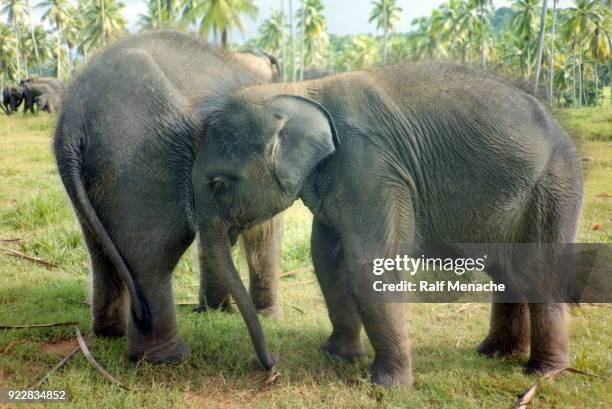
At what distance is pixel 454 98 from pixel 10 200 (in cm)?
685

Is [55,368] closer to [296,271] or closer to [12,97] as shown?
[296,271]

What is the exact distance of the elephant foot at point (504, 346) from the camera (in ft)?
12.9

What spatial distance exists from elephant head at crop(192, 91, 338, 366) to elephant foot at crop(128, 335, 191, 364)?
791mm

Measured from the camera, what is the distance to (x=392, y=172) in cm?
332

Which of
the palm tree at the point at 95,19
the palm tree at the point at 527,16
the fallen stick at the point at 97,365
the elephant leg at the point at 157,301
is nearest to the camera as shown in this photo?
the fallen stick at the point at 97,365

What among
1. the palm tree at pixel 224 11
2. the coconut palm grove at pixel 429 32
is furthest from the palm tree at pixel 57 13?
the palm tree at pixel 224 11

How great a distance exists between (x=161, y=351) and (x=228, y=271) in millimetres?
878

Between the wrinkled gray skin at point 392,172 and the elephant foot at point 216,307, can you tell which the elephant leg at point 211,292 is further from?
the wrinkled gray skin at point 392,172

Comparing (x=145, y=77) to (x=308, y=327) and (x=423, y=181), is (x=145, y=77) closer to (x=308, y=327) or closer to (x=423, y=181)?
(x=423, y=181)

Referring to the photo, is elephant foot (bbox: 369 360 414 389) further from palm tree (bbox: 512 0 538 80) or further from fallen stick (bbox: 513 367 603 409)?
palm tree (bbox: 512 0 538 80)

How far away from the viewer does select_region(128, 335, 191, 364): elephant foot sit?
3812mm

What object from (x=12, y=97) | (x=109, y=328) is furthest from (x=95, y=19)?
(x=109, y=328)

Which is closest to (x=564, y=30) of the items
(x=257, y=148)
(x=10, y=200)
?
(x=10, y=200)

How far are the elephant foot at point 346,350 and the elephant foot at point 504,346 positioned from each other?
0.85 meters
